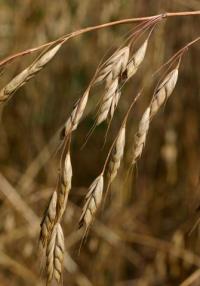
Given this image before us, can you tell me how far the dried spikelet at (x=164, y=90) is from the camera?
859 mm

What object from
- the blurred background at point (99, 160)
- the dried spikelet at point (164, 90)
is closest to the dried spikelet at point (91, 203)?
the dried spikelet at point (164, 90)

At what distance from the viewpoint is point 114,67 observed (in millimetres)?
864

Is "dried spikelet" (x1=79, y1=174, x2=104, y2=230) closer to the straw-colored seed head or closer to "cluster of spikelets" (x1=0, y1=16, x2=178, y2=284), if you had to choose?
"cluster of spikelets" (x1=0, y1=16, x2=178, y2=284)

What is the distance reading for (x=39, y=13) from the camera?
2.27 meters

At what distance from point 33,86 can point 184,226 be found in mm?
783

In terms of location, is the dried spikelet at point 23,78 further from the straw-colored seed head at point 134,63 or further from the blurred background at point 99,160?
the blurred background at point 99,160

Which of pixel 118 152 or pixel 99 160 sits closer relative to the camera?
pixel 118 152

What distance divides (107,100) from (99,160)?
1860 millimetres

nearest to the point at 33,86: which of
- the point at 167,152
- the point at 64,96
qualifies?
the point at 64,96

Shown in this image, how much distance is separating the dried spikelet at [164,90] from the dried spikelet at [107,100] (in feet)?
0.17

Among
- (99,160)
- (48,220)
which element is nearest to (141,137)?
(48,220)

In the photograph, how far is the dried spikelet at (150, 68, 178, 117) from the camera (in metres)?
0.86

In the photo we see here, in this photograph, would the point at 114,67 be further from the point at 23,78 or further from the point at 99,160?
the point at 99,160

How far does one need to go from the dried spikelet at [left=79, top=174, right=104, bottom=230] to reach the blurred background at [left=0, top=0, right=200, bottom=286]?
1.01 metres
